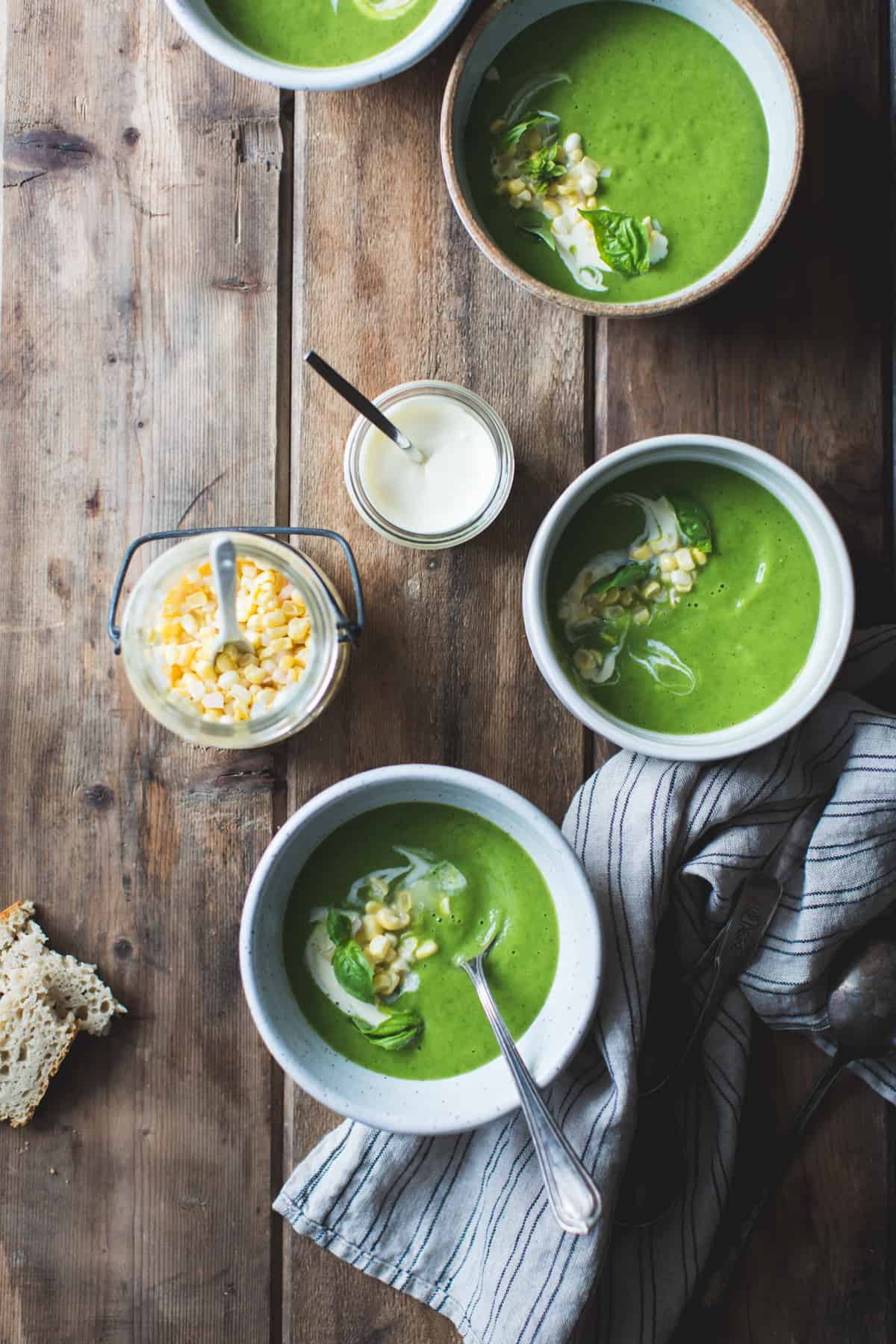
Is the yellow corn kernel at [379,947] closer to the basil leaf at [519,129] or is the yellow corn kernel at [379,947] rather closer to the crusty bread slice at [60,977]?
the crusty bread slice at [60,977]

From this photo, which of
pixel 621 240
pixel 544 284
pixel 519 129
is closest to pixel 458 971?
pixel 544 284

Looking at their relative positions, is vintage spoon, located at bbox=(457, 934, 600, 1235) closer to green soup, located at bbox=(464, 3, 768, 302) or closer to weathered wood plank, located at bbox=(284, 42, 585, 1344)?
weathered wood plank, located at bbox=(284, 42, 585, 1344)

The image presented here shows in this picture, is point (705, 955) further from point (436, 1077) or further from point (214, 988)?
point (214, 988)

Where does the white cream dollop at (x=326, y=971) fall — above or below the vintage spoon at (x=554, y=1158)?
above

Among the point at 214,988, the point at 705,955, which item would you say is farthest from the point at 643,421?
the point at 214,988

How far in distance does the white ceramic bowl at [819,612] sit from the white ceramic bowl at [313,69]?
2.07ft

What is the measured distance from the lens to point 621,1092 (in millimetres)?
1677

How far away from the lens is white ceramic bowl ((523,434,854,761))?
1608 mm

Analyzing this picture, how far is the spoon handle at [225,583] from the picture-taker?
1.48 meters

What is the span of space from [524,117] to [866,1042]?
4.95 ft

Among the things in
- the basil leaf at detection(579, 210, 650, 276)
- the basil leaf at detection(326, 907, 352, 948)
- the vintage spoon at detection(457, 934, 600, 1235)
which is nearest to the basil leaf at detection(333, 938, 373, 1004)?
the basil leaf at detection(326, 907, 352, 948)

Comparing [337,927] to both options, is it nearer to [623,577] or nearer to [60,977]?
[60,977]

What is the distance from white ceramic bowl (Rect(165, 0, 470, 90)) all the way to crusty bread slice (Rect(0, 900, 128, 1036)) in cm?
131

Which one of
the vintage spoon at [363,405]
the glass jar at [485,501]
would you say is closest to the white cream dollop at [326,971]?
the glass jar at [485,501]
